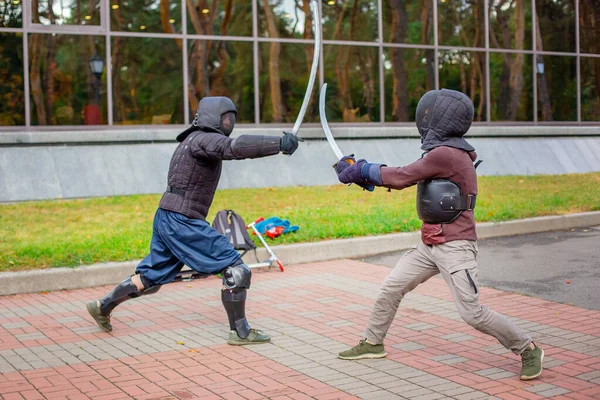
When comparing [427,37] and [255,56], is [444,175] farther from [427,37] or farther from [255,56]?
[427,37]

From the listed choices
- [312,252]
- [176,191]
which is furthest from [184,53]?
[176,191]

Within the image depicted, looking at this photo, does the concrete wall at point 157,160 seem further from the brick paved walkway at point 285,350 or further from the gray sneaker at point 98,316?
the gray sneaker at point 98,316

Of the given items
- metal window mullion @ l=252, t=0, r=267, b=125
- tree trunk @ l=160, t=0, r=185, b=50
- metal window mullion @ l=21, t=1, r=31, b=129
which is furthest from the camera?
metal window mullion @ l=252, t=0, r=267, b=125

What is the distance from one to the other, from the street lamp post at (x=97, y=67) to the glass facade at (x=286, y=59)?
23 mm

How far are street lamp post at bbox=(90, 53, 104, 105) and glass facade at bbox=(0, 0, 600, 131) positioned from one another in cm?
2

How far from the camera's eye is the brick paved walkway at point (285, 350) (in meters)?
5.22

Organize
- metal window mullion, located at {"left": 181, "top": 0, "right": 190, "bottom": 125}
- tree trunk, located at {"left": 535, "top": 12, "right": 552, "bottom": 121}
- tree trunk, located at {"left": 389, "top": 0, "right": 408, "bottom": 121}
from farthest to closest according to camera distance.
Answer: tree trunk, located at {"left": 535, "top": 12, "right": 552, "bottom": 121} → tree trunk, located at {"left": 389, "top": 0, "right": 408, "bottom": 121} → metal window mullion, located at {"left": 181, "top": 0, "right": 190, "bottom": 125}

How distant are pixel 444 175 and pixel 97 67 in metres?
12.6

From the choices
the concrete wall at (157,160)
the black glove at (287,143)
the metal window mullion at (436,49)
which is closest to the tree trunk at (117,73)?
the concrete wall at (157,160)

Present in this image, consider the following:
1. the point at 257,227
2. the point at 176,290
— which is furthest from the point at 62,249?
the point at 257,227

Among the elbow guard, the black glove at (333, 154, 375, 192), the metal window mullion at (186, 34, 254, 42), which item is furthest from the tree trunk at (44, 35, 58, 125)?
the black glove at (333, 154, 375, 192)

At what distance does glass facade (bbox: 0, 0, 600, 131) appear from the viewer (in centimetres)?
1634

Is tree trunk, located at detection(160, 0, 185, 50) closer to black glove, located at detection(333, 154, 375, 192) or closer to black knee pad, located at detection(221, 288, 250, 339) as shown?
black knee pad, located at detection(221, 288, 250, 339)

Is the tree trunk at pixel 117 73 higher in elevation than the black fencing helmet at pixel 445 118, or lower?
higher
